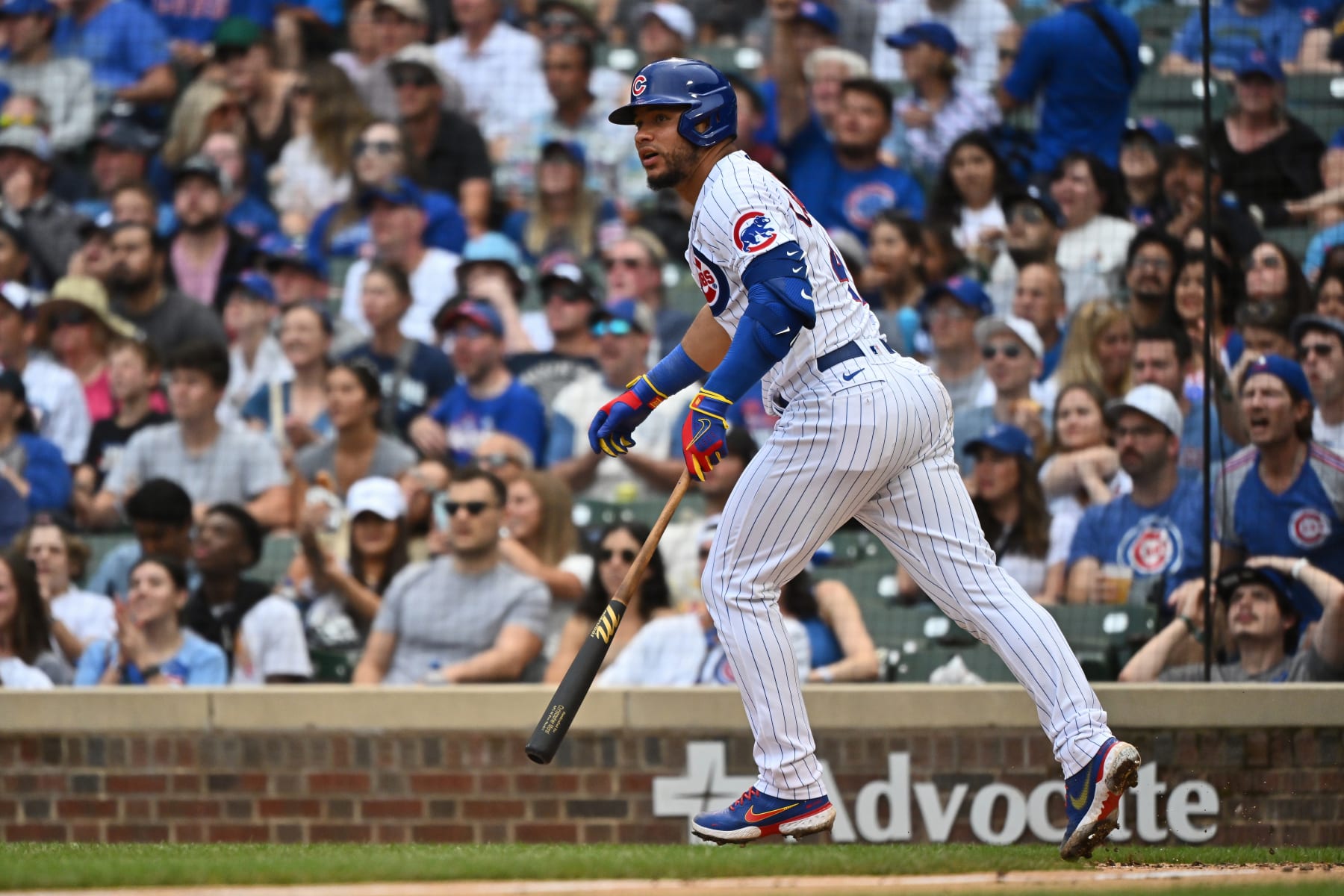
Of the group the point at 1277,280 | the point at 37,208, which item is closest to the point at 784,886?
the point at 1277,280

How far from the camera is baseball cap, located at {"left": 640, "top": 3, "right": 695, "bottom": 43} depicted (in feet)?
30.1

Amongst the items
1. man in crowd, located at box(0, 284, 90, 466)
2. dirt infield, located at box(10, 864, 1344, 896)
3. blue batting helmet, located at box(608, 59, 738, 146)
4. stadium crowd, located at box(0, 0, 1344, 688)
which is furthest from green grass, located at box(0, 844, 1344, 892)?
man in crowd, located at box(0, 284, 90, 466)

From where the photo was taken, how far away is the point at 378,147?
29.5 ft

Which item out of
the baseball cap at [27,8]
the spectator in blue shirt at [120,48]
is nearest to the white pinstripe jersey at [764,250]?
the spectator in blue shirt at [120,48]

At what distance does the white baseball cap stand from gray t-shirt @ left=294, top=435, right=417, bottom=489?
2429 millimetres

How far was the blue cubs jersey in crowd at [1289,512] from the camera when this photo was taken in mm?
5953

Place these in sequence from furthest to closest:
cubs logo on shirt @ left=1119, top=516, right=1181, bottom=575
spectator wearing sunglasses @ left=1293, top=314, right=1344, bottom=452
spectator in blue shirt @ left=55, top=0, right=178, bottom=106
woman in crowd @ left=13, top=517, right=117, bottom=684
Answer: spectator in blue shirt @ left=55, top=0, right=178, bottom=106, woman in crowd @ left=13, top=517, right=117, bottom=684, cubs logo on shirt @ left=1119, top=516, right=1181, bottom=575, spectator wearing sunglasses @ left=1293, top=314, right=1344, bottom=452

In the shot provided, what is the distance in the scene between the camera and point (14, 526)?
7.22 meters

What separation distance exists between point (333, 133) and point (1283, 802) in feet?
19.1

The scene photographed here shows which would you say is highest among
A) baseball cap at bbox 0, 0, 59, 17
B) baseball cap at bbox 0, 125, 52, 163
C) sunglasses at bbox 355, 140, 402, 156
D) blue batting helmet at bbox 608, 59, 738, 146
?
blue batting helmet at bbox 608, 59, 738, 146

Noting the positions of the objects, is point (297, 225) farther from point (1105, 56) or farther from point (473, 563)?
point (1105, 56)

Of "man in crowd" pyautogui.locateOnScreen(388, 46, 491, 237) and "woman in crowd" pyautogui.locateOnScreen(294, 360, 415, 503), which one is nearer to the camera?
"woman in crowd" pyautogui.locateOnScreen(294, 360, 415, 503)

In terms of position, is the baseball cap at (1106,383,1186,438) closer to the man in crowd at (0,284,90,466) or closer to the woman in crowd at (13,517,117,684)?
the woman in crowd at (13,517,117,684)

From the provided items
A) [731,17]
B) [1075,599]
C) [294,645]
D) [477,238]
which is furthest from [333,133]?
[1075,599]
